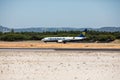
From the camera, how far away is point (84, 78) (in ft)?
58.2

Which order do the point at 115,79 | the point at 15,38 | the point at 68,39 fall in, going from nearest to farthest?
the point at 115,79, the point at 68,39, the point at 15,38

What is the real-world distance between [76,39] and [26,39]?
17.7 m

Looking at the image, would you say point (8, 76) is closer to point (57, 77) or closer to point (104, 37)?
point (57, 77)

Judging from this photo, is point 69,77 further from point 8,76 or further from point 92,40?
point 92,40

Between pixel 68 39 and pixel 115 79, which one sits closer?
pixel 115 79

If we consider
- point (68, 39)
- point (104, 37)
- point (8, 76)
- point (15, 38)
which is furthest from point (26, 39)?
point (8, 76)

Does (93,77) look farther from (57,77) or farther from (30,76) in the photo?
(30,76)

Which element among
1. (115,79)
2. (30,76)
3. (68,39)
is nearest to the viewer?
(115,79)

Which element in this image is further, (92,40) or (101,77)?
(92,40)

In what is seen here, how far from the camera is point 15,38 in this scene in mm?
107188

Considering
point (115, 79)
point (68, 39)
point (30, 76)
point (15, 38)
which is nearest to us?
point (115, 79)

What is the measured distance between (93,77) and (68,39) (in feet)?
261

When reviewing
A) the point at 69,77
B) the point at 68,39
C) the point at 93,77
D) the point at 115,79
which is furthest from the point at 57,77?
the point at 68,39

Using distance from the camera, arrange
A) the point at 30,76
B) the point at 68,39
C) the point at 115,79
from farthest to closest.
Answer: the point at 68,39, the point at 30,76, the point at 115,79
